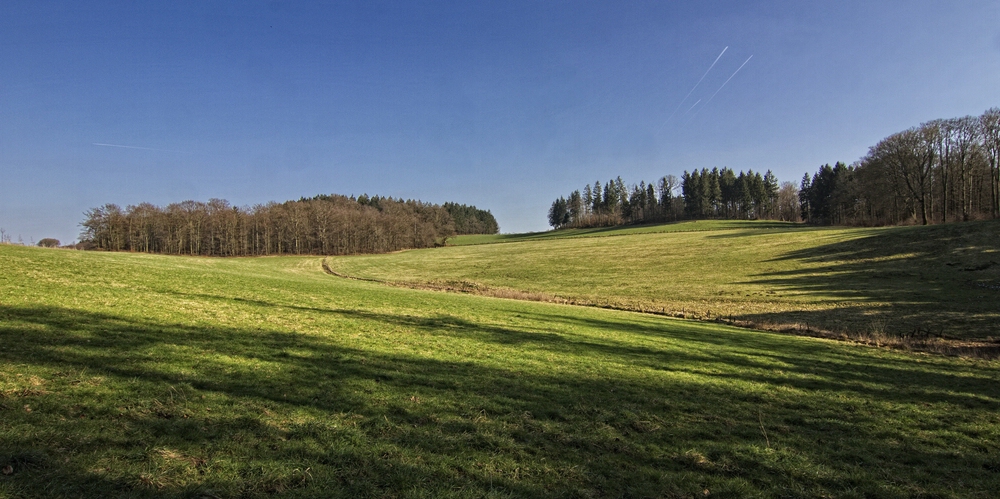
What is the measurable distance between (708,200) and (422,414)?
155 meters

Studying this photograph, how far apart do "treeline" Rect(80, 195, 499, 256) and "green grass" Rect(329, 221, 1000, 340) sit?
4286 cm

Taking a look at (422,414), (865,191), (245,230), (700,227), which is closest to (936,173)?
(865,191)

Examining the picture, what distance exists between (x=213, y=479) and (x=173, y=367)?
4335mm

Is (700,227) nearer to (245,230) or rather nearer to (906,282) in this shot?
(906,282)

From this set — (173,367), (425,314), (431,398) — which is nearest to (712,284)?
(425,314)

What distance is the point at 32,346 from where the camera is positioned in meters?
7.54

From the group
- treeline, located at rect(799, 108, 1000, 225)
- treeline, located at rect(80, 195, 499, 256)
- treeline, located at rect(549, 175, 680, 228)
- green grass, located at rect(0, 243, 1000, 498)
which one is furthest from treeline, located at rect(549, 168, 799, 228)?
green grass, located at rect(0, 243, 1000, 498)

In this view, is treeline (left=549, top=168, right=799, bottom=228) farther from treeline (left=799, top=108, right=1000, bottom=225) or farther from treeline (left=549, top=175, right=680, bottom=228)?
treeline (left=799, top=108, right=1000, bottom=225)

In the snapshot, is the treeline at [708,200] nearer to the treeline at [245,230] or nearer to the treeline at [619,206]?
the treeline at [619,206]

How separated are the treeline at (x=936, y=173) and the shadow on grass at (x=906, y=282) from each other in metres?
30.0

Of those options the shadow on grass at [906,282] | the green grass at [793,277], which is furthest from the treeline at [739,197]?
the shadow on grass at [906,282]

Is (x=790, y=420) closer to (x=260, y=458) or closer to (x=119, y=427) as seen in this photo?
(x=260, y=458)

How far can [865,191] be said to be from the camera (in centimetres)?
8481

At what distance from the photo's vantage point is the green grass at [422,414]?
4.64 meters
